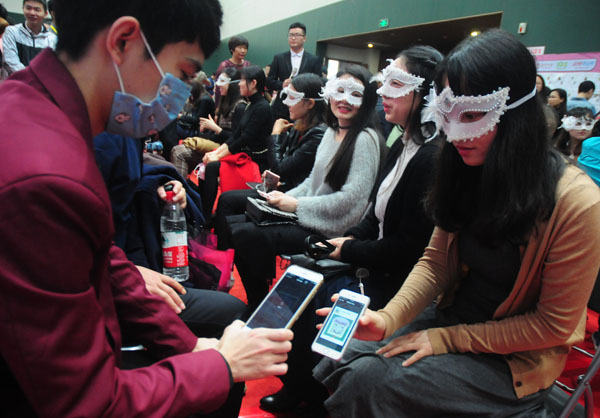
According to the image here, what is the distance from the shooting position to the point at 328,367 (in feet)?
4.92

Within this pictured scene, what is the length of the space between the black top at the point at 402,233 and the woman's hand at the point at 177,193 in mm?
887

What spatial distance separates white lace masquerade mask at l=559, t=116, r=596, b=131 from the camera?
161 inches

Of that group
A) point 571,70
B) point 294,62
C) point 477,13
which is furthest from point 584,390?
point 477,13

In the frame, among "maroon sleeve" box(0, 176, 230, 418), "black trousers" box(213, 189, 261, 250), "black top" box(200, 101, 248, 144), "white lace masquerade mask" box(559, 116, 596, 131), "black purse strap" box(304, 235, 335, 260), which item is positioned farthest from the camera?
"black top" box(200, 101, 248, 144)

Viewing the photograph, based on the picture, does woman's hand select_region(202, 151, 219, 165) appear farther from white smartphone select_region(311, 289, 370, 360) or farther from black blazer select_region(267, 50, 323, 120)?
white smartphone select_region(311, 289, 370, 360)

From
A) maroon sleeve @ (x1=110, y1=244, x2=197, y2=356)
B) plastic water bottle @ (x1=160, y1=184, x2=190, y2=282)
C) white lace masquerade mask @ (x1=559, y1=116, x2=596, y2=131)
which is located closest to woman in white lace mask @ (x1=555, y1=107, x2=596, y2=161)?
white lace masquerade mask @ (x1=559, y1=116, x2=596, y2=131)

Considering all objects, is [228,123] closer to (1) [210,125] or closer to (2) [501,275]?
(1) [210,125]

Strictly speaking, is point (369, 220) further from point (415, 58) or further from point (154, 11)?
point (154, 11)

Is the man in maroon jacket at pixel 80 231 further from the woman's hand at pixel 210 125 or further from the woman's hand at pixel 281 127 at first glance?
the woman's hand at pixel 210 125

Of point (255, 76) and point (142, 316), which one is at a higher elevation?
point (255, 76)

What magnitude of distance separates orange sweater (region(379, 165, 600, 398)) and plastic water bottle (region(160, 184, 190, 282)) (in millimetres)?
1200

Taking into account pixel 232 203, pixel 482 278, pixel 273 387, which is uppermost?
pixel 482 278

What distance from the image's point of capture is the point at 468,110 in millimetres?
1372

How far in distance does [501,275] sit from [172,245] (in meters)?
1.43
